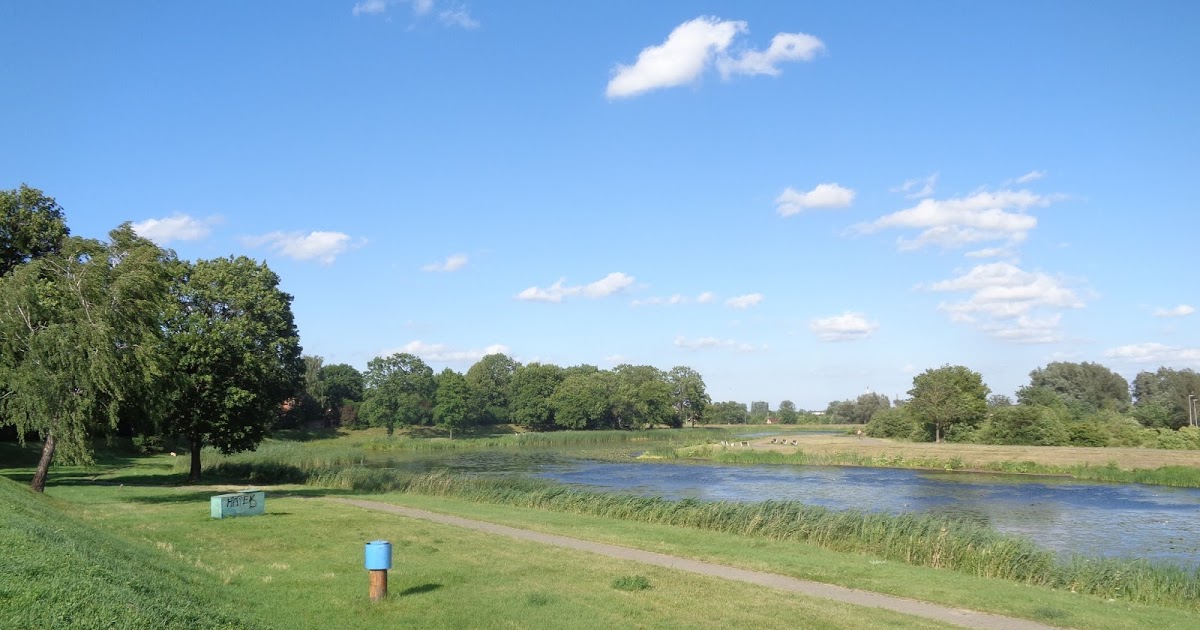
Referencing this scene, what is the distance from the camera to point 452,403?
340 feet

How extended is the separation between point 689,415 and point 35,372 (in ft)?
461

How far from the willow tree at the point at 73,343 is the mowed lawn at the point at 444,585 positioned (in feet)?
18.2

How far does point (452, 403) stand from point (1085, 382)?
94.7 metres

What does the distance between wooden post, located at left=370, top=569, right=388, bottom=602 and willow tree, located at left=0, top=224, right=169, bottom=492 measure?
16594 mm

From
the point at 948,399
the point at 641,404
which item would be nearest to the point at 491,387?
the point at 641,404

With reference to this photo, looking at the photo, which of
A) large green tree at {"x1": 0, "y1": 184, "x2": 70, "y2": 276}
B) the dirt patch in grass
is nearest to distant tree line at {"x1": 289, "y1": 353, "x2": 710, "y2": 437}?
the dirt patch in grass

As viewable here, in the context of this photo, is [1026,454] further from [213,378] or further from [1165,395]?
[1165,395]

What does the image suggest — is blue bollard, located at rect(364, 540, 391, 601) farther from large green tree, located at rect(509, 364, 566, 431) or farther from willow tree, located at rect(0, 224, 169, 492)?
large green tree, located at rect(509, 364, 566, 431)

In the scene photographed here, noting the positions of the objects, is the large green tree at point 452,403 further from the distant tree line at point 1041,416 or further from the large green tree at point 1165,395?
the large green tree at point 1165,395

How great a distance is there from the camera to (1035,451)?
190ft

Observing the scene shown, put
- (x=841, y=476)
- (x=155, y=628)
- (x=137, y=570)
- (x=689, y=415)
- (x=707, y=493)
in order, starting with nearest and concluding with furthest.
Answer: (x=155, y=628) < (x=137, y=570) < (x=707, y=493) < (x=841, y=476) < (x=689, y=415)

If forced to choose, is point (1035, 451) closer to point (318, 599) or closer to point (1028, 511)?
point (1028, 511)

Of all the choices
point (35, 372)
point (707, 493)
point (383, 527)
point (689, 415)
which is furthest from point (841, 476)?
point (689, 415)

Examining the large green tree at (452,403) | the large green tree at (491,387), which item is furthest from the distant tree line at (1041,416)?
the large green tree at (491,387)
